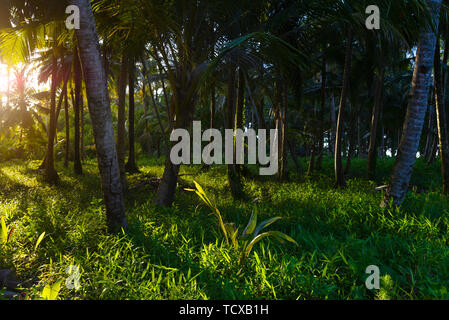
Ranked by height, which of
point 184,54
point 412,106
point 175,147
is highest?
point 184,54

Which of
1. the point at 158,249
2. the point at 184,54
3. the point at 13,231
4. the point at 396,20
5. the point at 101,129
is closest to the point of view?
the point at 158,249

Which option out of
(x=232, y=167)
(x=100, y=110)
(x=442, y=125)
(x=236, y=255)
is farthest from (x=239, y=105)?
(x=236, y=255)

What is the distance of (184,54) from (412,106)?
4.20 m

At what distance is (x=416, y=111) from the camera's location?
15.0 feet

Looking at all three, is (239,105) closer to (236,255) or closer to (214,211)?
(214,211)

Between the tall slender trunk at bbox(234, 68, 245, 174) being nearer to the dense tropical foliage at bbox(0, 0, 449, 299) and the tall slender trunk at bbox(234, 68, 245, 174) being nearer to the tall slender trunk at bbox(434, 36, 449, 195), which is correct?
the dense tropical foliage at bbox(0, 0, 449, 299)

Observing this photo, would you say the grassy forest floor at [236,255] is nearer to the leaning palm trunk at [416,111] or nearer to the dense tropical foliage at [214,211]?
the dense tropical foliage at [214,211]

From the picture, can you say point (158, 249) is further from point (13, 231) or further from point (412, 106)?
point (412, 106)

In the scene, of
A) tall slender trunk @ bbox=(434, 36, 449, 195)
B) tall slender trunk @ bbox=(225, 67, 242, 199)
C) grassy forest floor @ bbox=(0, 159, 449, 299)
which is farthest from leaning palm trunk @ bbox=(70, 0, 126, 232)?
tall slender trunk @ bbox=(434, 36, 449, 195)

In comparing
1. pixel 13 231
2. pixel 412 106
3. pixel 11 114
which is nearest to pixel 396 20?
pixel 412 106

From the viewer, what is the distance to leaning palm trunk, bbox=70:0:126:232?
3.49 m

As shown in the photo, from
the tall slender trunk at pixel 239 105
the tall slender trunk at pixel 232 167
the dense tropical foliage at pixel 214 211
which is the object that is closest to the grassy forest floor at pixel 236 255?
the dense tropical foliage at pixel 214 211

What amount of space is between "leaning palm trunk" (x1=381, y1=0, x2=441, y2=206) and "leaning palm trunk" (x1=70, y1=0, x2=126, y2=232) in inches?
169
